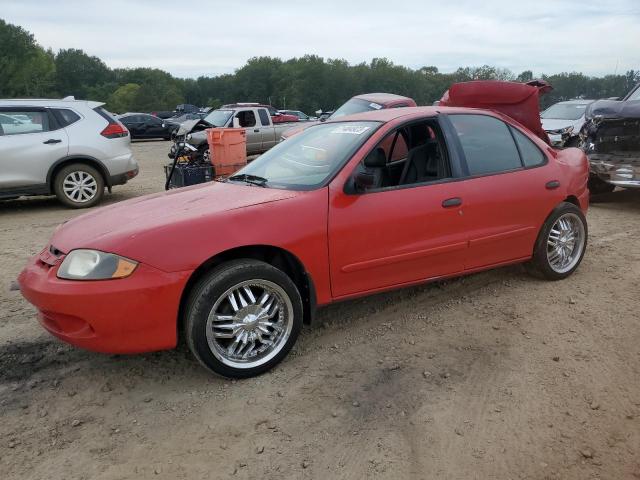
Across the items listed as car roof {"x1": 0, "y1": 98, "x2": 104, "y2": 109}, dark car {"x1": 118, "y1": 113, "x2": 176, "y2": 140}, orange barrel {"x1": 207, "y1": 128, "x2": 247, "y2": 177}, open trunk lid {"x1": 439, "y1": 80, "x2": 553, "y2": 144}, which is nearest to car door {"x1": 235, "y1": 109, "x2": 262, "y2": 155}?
car roof {"x1": 0, "y1": 98, "x2": 104, "y2": 109}

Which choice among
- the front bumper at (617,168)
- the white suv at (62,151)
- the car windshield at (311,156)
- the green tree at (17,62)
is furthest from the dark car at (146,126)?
the green tree at (17,62)

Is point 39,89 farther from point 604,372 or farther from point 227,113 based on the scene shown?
point 604,372

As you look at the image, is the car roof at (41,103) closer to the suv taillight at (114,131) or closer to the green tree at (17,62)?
the suv taillight at (114,131)

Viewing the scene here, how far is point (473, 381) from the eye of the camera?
3.06 meters

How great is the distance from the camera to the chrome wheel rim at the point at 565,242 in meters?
4.50

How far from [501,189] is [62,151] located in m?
6.61

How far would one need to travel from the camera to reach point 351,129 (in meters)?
3.92

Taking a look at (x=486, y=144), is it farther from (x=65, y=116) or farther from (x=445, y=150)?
(x=65, y=116)

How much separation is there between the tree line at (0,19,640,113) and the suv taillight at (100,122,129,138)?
7597cm

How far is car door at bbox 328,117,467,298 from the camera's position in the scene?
3.37 meters

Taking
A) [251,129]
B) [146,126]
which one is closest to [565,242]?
[251,129]

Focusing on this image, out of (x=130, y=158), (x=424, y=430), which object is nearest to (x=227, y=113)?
(x=130, y=158)

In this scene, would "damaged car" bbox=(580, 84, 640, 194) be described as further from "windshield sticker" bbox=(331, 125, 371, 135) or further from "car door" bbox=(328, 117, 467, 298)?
"windshield sticker" bbox=(331, 125, 371, 135)

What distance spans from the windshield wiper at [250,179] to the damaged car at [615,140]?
5896 millimetres
